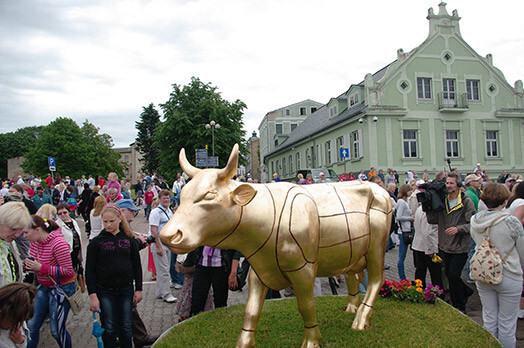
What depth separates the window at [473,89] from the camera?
28.9 metres

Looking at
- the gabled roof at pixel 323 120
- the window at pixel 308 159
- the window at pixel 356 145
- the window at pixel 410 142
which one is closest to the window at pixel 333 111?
the gabled roof at pixel 323 120

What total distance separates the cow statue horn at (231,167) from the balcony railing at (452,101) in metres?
27.9

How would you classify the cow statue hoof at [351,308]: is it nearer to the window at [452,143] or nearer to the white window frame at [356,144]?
the white window frame at [356,144]

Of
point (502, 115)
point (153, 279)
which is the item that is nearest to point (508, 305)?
point (153, 279)

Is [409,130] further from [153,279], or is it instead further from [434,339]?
[434,339]

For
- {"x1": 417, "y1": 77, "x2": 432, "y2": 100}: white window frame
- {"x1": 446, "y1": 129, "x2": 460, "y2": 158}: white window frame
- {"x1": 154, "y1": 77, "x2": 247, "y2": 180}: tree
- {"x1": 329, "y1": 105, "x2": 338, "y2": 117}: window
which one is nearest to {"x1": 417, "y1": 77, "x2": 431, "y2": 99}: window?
{"x1": 417, "y1": 77, "x2": 432, "y2": 100}: white window frame

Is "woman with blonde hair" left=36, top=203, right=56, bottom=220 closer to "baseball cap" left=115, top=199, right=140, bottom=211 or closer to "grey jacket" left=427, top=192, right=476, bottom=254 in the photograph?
"baseball cap" left=115, top=199, right=140, bottom=211

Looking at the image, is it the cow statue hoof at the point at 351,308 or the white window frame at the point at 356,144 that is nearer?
the cow statue hoof at the point at 351,308

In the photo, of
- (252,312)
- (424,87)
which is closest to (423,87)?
(424,87)

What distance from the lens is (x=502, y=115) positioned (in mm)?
28875

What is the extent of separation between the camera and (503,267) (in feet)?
13.8

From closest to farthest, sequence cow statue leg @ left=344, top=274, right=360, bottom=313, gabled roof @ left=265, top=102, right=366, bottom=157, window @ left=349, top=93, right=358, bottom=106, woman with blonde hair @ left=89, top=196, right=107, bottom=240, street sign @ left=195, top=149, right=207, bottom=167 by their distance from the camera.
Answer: cow statue leg @ left=344, top=274, right=360, bottom=313 < woman with blonde hair @ left=89, top=196, right=107, bottom=240 < street sign @ left=195, top=149, right=207, bottom=167 < gabled roof @ left=265, top=102, right=366, bottom=157 < window @ left=349, top=93, right=358, bottom=106

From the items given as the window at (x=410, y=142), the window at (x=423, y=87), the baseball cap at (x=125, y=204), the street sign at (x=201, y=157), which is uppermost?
the window at (x=423, y=87)

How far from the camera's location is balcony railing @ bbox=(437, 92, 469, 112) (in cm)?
2745
